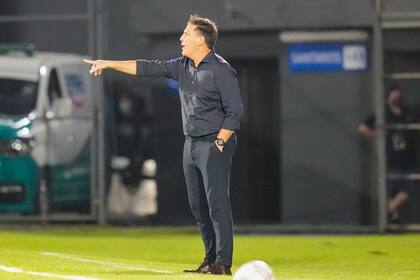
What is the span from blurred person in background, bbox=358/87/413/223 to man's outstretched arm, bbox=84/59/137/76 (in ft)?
25.0

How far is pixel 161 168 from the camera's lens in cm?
1933

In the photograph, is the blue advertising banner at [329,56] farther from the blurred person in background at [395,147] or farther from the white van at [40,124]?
the white van at [40,124]

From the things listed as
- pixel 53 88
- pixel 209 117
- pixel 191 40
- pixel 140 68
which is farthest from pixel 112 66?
pixel 53 88

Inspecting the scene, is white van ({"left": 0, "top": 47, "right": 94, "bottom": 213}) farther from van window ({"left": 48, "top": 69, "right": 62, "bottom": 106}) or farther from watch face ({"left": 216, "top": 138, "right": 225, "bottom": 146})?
watch face ({"left": 216, "top": 138, "right": 225, "bottom": 146})

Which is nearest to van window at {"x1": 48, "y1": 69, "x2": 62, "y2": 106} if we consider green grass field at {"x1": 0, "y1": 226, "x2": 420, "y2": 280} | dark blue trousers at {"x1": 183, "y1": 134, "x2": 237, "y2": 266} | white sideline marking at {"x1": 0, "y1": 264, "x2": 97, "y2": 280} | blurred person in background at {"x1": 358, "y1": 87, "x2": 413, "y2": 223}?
green grass field at {"x1": 0, "y1": 226, "x2": 420, "y2": 280}

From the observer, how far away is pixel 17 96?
759 inches

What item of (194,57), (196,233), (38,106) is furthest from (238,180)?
(194,57)

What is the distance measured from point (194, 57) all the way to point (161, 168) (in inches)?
305

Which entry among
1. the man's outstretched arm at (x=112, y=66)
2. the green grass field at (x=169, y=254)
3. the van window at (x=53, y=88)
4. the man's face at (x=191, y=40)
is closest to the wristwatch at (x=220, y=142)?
the man's face at (x=191, y=40)

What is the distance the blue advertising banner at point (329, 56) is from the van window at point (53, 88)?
279cm

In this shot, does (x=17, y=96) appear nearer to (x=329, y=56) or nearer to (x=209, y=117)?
(x=329, y=56)

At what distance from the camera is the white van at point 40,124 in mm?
19297

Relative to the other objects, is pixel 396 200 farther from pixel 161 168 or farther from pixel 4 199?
pixel 4 199

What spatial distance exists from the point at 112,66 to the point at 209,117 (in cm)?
78
